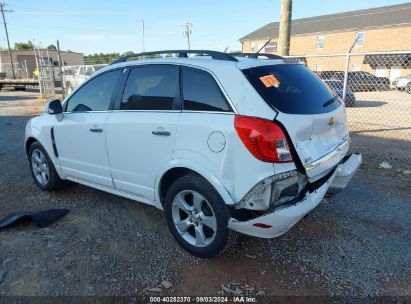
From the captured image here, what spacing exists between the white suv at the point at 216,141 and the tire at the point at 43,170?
0.97 meters

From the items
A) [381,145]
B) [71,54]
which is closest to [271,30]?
[71,54]

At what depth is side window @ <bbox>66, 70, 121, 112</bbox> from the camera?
373 cm

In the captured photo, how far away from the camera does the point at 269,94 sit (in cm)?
272

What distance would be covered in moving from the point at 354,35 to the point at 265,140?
41846mm

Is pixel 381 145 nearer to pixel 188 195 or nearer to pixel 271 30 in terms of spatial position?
pixel 188 195

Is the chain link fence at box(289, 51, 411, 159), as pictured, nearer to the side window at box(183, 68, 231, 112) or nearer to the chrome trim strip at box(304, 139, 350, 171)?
the chrome trim strip at box(304, 139, 350, 171)

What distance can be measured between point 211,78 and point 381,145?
5420 mm

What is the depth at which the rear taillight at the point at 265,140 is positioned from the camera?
2.53 metres

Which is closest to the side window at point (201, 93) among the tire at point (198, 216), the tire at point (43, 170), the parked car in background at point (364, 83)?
the tire at point (198, 216)

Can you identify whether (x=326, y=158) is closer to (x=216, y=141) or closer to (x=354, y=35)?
(x=216, y=141)

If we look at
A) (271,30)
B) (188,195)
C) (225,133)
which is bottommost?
(188,195)

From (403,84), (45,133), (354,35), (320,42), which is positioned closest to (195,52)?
(45,133)

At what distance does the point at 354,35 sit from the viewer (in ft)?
127

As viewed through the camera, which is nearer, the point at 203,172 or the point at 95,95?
the point at 203,172
